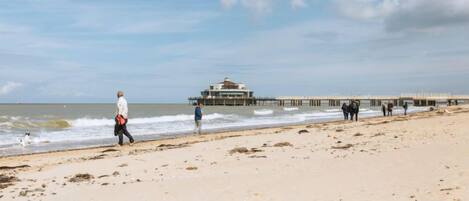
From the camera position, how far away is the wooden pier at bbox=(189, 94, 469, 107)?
3807 inches

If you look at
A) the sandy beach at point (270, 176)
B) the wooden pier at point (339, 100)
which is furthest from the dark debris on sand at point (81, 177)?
the wooden pier at point (339, 100)

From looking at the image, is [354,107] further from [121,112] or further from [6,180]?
[6,180]

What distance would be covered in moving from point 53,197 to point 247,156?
422cm

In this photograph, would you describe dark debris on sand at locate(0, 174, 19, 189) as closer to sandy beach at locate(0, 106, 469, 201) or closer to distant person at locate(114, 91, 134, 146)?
sandy beach at locate(0, 106, 469, 201)

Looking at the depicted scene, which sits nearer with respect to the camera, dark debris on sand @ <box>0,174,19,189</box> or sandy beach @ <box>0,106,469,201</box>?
sandy beach @ <box>0,106,469,201</box>

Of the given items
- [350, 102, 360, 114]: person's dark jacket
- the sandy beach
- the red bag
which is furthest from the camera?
[350, 102, 360, 114]: person's dark jacket

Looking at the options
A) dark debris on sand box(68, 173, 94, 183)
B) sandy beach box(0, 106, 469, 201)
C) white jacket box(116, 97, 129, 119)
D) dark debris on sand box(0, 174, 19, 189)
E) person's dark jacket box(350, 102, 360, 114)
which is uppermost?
white jacket box(116, 97, 129, 119)

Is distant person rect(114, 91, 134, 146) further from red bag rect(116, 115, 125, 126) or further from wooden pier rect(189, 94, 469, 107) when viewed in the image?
wooden pier rect(189, 94, 469, 107)

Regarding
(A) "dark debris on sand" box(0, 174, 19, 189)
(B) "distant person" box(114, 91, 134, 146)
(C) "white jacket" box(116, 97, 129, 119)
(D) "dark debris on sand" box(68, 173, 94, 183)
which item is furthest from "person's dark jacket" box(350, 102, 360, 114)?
(A) "dark debris on sand" box(0, 174, 19, 189)

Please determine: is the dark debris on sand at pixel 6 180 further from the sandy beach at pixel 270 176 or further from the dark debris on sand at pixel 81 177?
the dark debris on sand at pixel 81 177

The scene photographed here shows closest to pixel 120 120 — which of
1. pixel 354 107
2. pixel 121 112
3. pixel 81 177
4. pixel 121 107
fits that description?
pixel 121 112

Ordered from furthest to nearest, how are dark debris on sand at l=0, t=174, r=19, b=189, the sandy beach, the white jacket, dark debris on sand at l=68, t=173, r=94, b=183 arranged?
the white jacket < dark debris on sand at l=68, t=173, r=94, b=183 < dark debris on sand at l=0, t=174, r=19, b=189 < the sandy beach

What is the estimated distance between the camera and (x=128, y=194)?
6488 mm

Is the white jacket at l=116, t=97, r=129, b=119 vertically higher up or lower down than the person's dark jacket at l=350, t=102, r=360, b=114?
higher up
